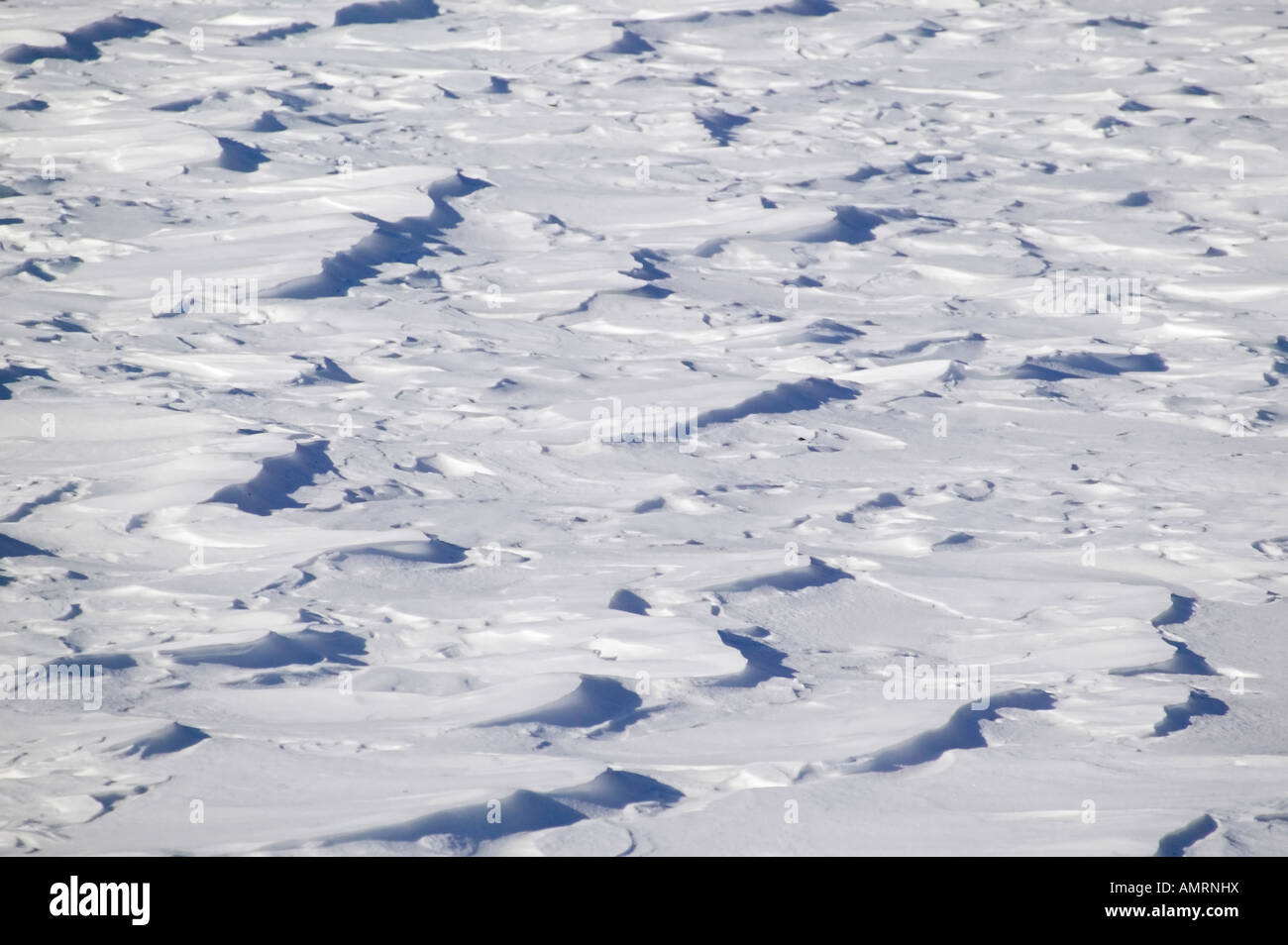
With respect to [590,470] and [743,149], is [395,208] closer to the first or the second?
[743,149]

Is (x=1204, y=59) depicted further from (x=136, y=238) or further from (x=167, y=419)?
(x=167, y=419)

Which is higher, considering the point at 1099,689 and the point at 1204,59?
the point at 1204,59

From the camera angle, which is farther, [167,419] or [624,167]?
[624,167]
